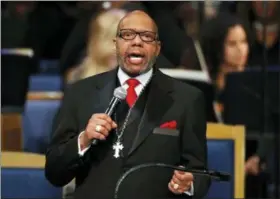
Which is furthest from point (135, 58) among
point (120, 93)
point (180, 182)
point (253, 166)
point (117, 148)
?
point (253, 166)

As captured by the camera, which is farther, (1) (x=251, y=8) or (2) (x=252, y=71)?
(1) (x=251, y=8)

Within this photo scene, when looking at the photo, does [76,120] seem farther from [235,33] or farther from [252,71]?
[235,33]

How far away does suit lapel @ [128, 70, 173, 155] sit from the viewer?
263 cm

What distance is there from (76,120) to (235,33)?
3.07 metres

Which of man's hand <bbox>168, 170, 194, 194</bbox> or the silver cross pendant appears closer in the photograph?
man's hand <bbox>168, 170, 194, 194</bbox>

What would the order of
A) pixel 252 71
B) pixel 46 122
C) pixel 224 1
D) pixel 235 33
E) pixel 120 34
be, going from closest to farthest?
pixel 120 34 → pixel 46 122 → pixel 252 71 → pixel 235 33 → pixel 224 1

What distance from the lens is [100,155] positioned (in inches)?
104

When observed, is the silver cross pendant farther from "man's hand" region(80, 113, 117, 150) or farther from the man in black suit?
"man's hand" region(80, 113, 117, 150)

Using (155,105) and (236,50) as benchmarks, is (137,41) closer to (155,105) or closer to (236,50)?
(155,105)

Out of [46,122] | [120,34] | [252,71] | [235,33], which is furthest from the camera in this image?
[235,33]

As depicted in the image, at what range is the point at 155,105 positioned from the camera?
A: 2.69 metres

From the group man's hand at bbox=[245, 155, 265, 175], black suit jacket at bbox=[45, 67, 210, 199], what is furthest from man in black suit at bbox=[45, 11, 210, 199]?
man's hand at bbox=[245, 155, 265, 175]

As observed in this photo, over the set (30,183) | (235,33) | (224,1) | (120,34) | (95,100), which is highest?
(224,1)

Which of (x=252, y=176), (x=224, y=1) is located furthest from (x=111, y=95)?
(x=224, y=1)
